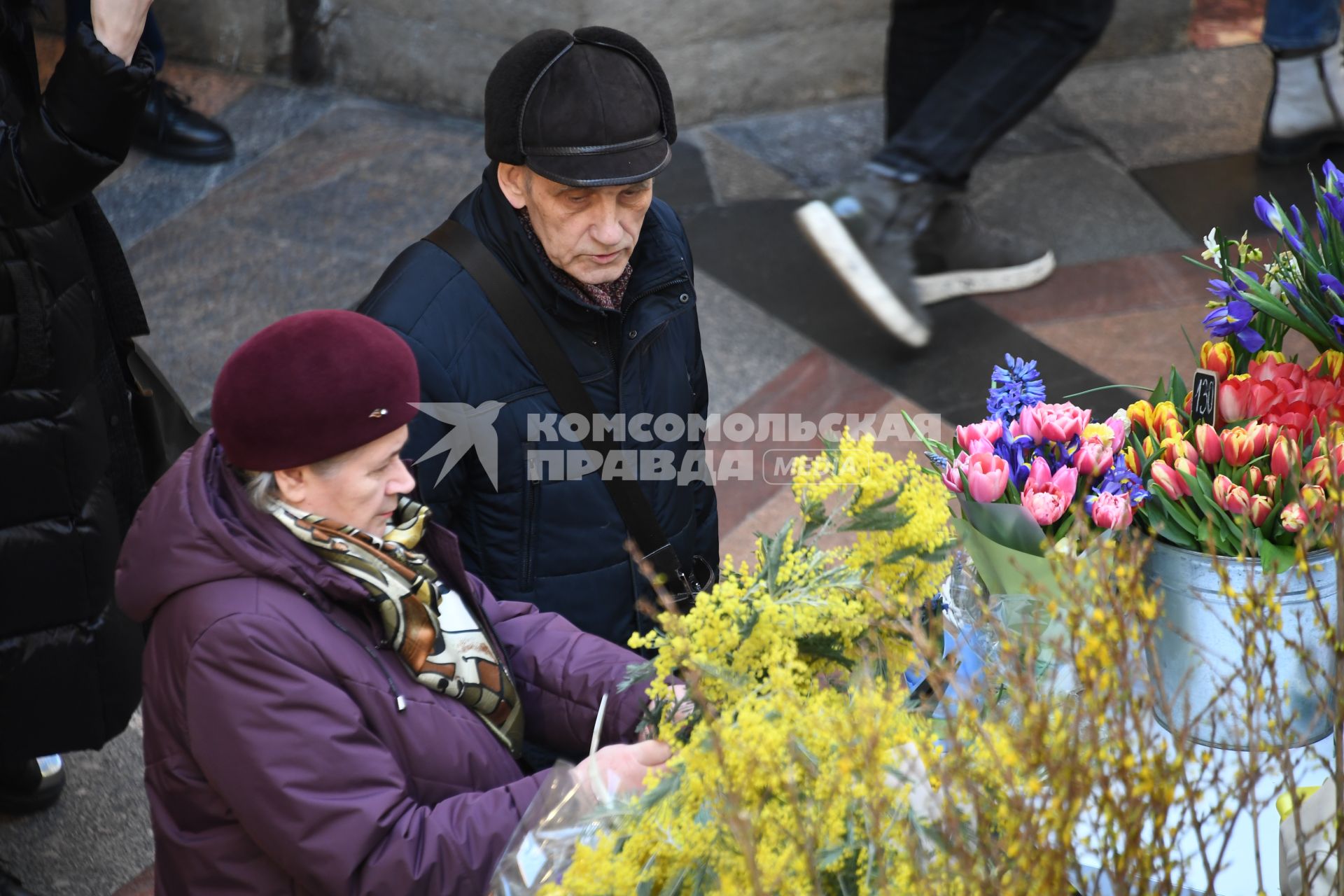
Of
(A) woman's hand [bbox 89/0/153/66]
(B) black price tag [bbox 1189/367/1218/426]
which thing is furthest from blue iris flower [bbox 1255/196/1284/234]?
(A) woman's hand [bbox 89/0/153/66]

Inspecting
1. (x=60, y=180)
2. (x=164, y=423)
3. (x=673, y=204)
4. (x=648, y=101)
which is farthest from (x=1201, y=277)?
(x=60, y=180)

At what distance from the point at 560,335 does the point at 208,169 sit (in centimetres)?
344

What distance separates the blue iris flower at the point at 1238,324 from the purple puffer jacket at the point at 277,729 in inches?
48.9

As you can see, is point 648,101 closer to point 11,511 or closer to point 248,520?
point 248,520

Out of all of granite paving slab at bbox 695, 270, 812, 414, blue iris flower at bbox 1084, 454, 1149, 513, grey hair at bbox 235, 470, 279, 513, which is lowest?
granite paving slab at bbox 695, 270, 812, 414

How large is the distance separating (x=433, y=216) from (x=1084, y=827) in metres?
3.98

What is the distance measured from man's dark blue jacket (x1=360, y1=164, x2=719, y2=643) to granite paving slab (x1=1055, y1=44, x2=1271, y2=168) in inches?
143

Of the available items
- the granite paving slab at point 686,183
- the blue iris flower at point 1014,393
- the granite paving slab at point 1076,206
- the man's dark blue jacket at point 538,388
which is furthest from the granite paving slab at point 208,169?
the blue iris flower at point 1014,393

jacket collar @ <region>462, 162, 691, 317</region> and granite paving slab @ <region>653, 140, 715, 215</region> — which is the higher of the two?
jacket collar @ <region>462, 162, 691, 317</region>

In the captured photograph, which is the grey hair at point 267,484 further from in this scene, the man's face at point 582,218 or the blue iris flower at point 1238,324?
the blue iris flower at point 1238,324

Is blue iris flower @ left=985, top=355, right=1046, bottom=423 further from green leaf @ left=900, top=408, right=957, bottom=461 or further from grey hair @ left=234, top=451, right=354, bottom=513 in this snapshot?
grey hair @ left=234, top=451, right=354, bottom=513

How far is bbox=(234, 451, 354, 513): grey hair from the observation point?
1859mm

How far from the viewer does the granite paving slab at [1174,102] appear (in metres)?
5.66

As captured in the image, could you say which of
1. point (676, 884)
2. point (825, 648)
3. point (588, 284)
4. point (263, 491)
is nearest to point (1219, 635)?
point (825, 648)
